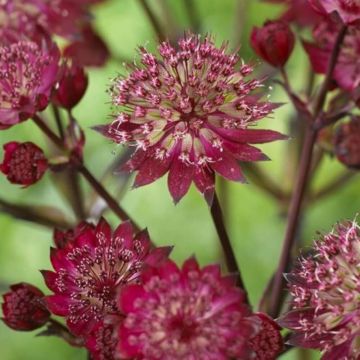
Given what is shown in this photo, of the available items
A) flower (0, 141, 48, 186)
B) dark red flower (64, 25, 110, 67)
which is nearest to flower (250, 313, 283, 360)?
flower (0, 141, 48, 186)

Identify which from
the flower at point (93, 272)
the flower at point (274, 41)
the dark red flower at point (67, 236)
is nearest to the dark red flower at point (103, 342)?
the flower at point (93, 272)

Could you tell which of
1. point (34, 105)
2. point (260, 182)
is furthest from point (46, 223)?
point (260, 182)

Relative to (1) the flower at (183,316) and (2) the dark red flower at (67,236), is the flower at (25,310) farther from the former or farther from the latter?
(1) the flower at (183,316)

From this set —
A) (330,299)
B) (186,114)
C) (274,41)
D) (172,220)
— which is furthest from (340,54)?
(172,220)

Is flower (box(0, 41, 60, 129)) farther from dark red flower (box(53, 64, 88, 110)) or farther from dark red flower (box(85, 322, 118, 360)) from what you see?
dark red flower (box(85, 322, 118, 360))

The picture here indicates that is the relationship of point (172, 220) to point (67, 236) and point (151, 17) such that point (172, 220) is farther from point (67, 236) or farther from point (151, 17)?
point (67, 236)
